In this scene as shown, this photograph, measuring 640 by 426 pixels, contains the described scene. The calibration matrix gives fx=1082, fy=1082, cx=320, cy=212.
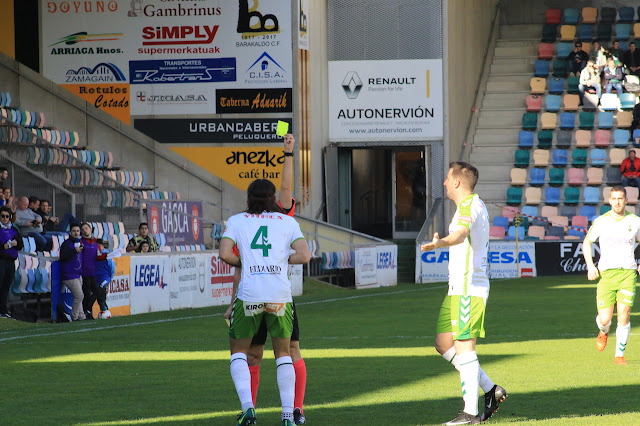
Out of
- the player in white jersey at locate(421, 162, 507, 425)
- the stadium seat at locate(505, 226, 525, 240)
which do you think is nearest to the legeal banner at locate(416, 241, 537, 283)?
the stadium seat at locate(505, 226, 525, 240)

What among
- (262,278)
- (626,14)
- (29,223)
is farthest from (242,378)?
(626,14)

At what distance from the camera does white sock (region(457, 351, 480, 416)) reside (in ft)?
24.5

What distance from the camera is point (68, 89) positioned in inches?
1220

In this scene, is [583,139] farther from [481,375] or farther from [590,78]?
[481,375]

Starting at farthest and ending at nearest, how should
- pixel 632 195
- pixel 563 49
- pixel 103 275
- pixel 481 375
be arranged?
pixel 563 49 < pixel 632 195 < pixel 103 275 < pixel 481 375

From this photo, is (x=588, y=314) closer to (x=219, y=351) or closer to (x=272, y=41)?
(x=219, y=351)

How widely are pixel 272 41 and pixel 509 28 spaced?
16.3 metres

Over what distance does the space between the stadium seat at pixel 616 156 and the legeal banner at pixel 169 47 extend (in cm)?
1218

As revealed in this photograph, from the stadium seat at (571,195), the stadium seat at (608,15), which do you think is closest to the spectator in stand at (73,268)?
the stadium seat at (571,195)

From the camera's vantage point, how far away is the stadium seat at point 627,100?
1470 inches

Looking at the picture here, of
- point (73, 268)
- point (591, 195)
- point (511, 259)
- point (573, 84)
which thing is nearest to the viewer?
point (73, 268)

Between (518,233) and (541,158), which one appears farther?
(541,158)

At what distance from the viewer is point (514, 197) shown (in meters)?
35.4

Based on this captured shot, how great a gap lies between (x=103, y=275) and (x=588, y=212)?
20.3 m
